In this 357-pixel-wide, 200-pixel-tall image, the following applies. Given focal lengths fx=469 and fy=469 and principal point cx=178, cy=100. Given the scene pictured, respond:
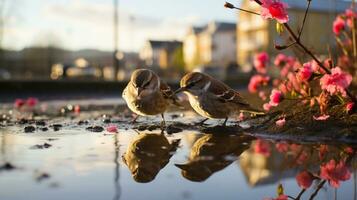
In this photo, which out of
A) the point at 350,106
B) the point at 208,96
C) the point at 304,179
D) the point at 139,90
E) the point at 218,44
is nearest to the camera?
the point at 304,179

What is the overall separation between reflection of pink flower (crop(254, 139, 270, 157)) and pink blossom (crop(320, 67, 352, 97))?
64cm

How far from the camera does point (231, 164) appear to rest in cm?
278

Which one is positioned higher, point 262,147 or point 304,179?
point 304,179

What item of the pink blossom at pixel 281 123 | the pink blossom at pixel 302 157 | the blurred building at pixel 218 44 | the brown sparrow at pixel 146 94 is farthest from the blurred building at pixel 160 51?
the pink blossom at pixel 302 157

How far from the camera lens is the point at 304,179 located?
2.38 metres

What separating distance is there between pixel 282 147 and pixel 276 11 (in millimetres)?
1013

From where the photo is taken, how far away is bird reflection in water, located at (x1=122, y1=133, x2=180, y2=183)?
2.52m

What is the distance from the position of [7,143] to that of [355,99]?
281cm

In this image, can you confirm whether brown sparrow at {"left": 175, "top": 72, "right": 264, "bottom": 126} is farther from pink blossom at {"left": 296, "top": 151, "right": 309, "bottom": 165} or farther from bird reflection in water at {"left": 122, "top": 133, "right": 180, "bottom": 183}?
pink blossom at {"left": 296, "top": 151, "right": 309, "bottom": 165}

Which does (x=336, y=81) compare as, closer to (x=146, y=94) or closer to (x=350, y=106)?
(x=350, y=106)

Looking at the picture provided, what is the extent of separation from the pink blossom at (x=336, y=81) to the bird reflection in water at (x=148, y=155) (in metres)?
1.23

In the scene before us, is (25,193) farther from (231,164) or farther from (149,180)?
(231,164)

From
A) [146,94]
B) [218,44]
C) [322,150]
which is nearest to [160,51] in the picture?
[218,44]

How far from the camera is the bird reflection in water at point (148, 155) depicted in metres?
2.52
